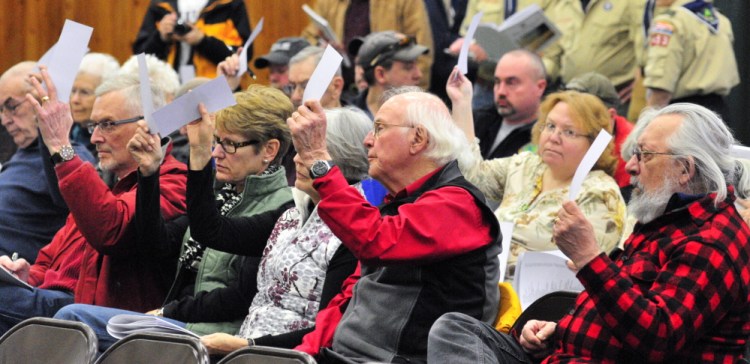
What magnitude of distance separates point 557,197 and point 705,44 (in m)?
1.72

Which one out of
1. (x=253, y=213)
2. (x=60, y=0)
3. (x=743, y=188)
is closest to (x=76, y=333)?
(x=253, y=213)

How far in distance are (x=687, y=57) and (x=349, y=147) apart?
2.65 metres

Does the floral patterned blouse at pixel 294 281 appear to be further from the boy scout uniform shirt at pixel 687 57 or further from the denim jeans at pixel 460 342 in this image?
the boy scout uniform shirt at pixel 687 57

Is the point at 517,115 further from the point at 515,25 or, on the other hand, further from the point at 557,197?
the point at 557,197

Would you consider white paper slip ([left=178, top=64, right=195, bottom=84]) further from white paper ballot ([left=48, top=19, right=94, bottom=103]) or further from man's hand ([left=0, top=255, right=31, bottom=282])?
white paper ballot ([left=48, top=19, right=94, bottom=103])

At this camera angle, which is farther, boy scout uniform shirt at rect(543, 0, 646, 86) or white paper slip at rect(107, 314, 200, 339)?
boy scout uniform shirt at rect(543, 0, 646, 86)

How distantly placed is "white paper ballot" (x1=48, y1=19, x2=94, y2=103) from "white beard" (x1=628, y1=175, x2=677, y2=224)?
204cm

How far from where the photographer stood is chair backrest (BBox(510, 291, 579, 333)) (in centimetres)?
375

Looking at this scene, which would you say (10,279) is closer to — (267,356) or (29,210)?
(29,210)

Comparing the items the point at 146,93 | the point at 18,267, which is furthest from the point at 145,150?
the point at 18,267

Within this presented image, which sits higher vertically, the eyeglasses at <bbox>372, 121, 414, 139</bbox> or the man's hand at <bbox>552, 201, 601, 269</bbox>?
the eyeglasses at <bbox>372, 121, 414, 139</bbox>

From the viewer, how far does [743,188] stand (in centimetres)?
354

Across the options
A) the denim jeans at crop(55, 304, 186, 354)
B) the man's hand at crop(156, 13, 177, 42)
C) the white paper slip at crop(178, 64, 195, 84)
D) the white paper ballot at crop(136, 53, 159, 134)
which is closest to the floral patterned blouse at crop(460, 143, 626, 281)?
the white paper ballot at crop(136, 53, 159, 134)

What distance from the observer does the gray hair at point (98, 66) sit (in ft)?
22.9
